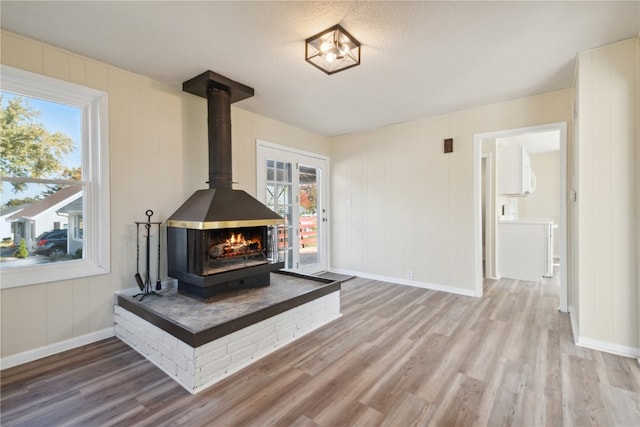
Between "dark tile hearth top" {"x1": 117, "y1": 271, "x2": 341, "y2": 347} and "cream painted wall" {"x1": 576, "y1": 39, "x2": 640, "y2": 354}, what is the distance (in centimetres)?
220

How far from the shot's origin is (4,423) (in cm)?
159

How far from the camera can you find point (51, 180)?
2371mm

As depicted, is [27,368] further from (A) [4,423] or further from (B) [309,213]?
(B) [309,213]

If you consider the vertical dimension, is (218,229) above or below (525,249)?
above

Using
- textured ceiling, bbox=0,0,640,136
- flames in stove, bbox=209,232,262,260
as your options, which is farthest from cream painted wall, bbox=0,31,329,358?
flames in stove, bbox=209,232,262,260

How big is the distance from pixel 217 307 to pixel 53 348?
130cm

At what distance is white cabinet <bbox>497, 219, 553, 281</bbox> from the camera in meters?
4.49

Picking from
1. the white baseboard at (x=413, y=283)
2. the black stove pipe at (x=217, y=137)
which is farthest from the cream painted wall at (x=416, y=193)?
the black stove pipe at (x=217, y=137)

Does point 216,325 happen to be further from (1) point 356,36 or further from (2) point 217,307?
(1) point 356,36

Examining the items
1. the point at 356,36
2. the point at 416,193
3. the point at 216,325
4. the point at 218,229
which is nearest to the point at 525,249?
the point at 416,193

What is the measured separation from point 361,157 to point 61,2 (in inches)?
151

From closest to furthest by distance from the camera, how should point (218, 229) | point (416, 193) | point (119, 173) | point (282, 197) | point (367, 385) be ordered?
point (367, 385)
point (119, 173)
point (218, 229)
point (416, 193)
point (282, 197)

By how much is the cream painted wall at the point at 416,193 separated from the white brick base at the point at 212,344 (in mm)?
2048

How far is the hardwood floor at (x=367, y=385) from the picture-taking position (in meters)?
1.64
